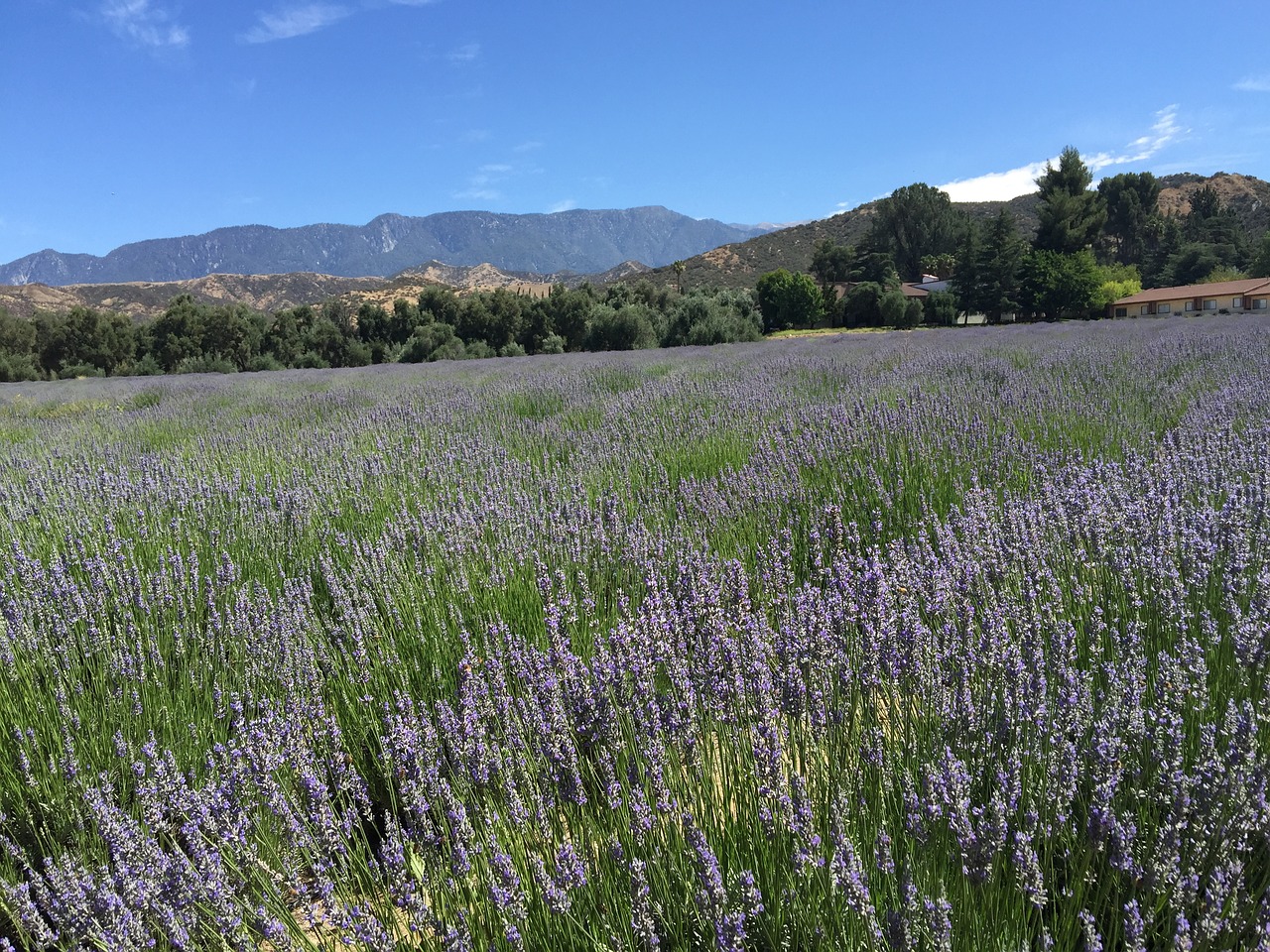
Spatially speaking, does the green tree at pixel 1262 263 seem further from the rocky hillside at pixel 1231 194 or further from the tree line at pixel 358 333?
the tree line at pixel 358 333

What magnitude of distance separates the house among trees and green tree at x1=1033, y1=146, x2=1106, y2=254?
18.0 feet

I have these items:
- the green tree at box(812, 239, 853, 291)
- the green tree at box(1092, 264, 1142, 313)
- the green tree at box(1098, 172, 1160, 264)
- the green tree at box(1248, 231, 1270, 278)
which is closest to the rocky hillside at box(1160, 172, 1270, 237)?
the green tree at box(1098, 172, 1160, 264)

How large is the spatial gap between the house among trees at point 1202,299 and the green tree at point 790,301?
20.0 m

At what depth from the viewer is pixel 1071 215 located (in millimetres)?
51250

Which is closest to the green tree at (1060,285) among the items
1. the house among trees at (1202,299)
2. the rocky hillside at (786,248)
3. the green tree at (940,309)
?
the house among trees at (1202,299)

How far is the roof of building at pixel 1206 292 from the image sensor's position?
41.8 meters

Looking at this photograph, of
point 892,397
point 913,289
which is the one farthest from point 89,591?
point 913,289

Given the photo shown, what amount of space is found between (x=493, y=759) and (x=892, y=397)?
5720 mm

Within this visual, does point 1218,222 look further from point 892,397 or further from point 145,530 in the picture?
point 145,530

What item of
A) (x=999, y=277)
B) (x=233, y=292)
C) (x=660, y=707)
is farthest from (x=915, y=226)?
(x=233, y=292)

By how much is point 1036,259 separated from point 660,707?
52.8 meters

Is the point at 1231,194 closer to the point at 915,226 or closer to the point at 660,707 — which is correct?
the point at 915,226

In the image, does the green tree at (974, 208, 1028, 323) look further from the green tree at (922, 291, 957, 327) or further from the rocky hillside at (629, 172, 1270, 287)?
the rocky hillside at (629, 172, 1270, 287)

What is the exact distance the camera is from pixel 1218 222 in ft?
185
